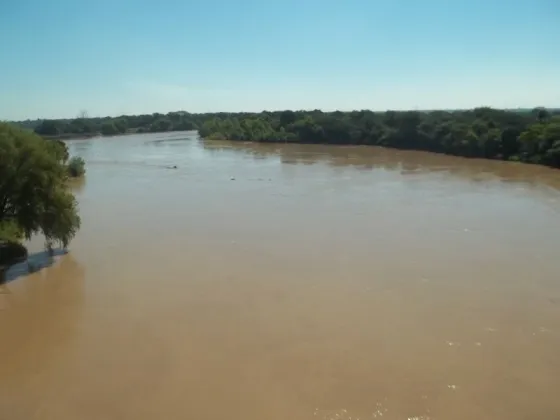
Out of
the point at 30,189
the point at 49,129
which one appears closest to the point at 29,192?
the point at 30,189

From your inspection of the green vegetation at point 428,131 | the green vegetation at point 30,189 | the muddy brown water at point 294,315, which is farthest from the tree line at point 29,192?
the green vegetation at point 428,131

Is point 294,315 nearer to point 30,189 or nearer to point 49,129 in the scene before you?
point 30,189

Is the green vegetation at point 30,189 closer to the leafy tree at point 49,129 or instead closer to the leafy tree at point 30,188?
the leafy tree at point 30,188

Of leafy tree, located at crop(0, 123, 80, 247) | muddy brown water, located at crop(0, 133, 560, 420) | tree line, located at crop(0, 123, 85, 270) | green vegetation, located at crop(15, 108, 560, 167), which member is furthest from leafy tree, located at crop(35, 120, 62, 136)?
leafy tree, located at crop(0, 123, 80, 247)

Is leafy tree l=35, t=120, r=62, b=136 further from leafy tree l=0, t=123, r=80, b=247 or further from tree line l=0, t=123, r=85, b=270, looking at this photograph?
leafy tree l=0, t=123, r=80, b=247

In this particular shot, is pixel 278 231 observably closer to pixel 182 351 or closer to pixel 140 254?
pixel 140 254

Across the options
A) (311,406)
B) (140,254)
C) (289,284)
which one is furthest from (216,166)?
(311,406)
